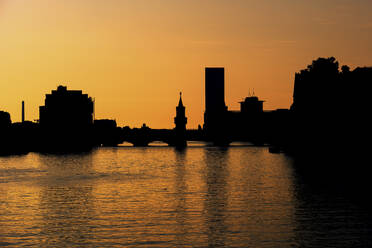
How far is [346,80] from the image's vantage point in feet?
423

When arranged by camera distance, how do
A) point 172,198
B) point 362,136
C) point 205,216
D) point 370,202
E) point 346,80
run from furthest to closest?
point 346,80
point 362,136
point 172,198
point 370,202
point 205,216

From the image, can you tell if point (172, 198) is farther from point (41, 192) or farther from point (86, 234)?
point (86, 234)

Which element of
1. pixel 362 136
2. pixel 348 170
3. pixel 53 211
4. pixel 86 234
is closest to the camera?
pixel 86 234

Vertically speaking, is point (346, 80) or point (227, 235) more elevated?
point (346, 80)

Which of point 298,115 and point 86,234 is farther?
point 298,115

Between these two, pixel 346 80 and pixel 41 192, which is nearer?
pixel 41 192

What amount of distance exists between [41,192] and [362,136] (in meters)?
63.7

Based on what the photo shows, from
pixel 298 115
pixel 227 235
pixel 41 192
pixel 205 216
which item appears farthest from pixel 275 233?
pixel 298 115

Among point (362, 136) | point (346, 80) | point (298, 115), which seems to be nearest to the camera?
point (362, 136)

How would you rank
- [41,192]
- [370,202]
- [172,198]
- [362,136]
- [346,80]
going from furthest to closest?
[346,80] → [362,136] → [41,192] → [172,198] → [370,202]

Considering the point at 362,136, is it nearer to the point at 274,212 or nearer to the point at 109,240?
the point at 274,212

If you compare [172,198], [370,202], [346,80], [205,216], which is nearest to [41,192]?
[172,198]

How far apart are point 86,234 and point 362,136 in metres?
83.6

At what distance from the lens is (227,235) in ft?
135
